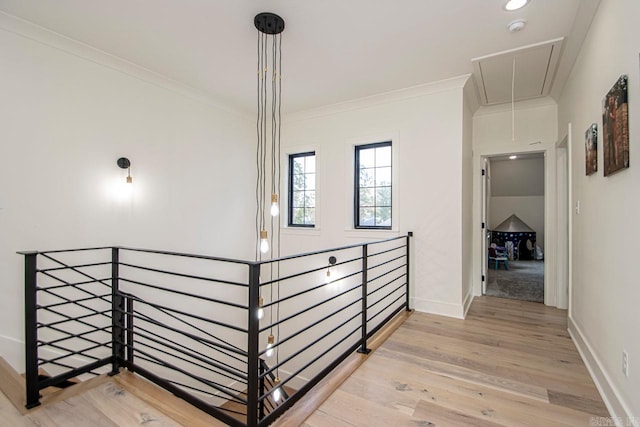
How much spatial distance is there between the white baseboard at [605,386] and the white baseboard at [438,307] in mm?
1012

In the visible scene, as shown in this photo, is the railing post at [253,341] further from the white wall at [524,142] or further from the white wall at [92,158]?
the white wall at [524,142]

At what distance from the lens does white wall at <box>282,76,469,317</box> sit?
348cm

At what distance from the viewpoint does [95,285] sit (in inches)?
114

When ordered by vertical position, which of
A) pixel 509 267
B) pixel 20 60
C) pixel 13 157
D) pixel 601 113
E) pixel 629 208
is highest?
pixel 20 60

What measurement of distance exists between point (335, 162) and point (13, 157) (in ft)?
10.9

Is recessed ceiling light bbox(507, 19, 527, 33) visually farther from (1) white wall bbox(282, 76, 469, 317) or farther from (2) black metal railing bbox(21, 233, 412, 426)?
(2) black metal railing bbox(21, 233, 412, 426)

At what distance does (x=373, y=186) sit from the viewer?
13.7 feet

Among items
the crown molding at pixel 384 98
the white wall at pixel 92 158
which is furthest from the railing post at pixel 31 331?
the crown molding at pixel 384 98

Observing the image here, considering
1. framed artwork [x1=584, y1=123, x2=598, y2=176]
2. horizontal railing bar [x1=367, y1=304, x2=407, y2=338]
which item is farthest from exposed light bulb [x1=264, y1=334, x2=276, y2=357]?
framed artwork [x1=584, y1=123, x2=598, y2=176]

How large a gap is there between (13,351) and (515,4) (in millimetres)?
4757

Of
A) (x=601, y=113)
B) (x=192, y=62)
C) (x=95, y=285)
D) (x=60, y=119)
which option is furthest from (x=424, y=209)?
(x=60, y=119)

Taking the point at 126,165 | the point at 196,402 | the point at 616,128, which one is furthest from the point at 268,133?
the point at 616,128

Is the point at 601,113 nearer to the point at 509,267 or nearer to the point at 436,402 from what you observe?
the point at 436,402

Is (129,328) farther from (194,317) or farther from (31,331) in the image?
(194,317)
